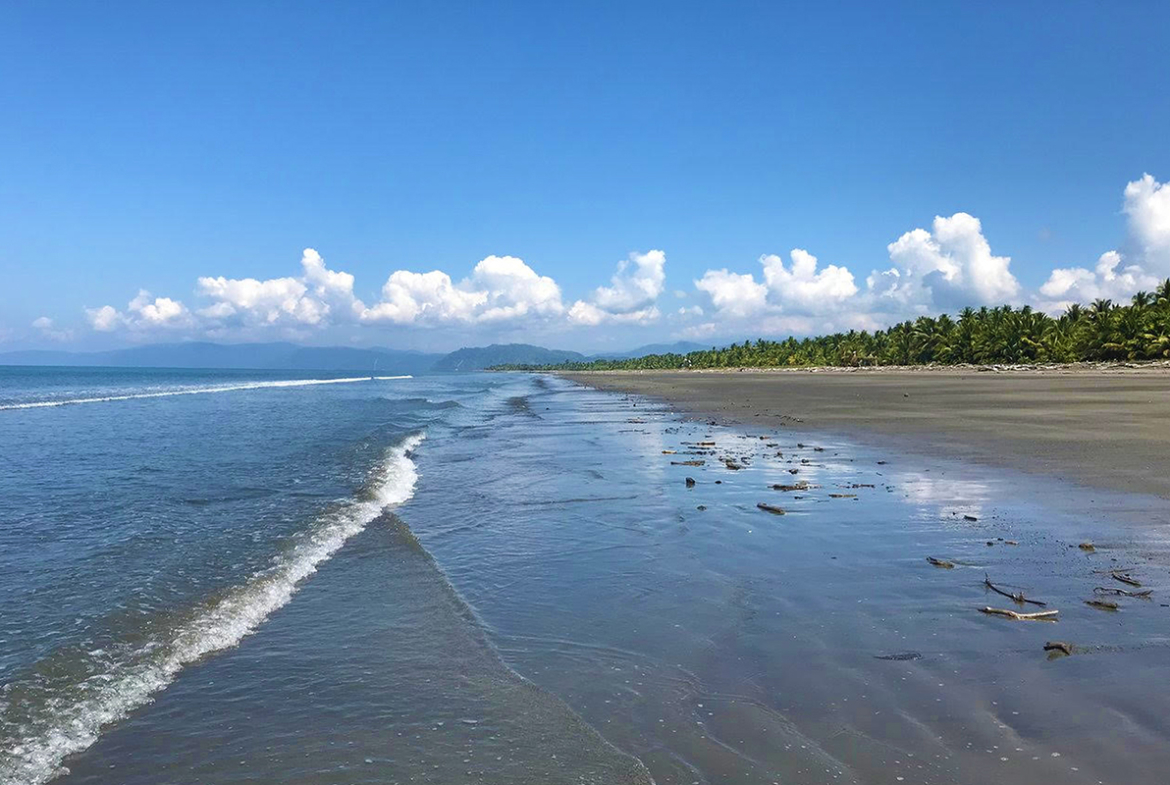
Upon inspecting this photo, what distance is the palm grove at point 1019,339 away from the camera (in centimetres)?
8250

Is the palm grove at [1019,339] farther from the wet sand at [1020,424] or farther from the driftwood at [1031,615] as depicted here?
the driftwood at [1031,615]

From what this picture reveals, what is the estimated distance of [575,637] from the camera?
23.7 feet

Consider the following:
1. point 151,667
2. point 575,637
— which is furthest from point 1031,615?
point 151,667

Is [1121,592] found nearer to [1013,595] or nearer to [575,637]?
[1013,595]

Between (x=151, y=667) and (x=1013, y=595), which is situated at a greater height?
(x=1013, y=595)

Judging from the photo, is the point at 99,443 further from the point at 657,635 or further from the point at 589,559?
the point at 657,635

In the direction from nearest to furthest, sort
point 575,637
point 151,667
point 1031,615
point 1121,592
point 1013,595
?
point 151,667 → point 1031,615 → point 575,637 → point 1121,592 → point 1013,595

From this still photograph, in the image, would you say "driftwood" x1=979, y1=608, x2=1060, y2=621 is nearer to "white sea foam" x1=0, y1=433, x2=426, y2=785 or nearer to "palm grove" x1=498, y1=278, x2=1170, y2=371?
"white sea foam" x1=0, y1=433, x2=426, y2=785

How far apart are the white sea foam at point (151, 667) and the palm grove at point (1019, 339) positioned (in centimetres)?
9922

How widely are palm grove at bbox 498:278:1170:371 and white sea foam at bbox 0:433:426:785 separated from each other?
9922cm

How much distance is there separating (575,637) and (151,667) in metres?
4.30

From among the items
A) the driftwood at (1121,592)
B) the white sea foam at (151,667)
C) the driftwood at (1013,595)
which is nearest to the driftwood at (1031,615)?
the driftwood at (1013,595)

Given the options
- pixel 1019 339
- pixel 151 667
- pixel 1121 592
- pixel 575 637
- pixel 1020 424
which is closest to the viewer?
pixel 151 667

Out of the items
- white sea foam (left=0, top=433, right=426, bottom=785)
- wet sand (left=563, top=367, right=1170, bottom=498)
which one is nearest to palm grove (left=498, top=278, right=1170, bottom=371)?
wet sand (left=563, top=367, right=1170, bottom=498)
